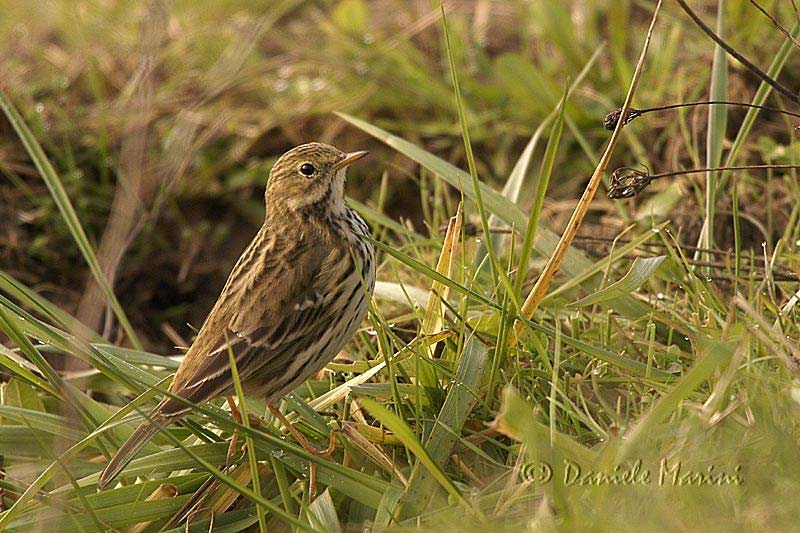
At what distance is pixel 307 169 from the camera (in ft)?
11.9

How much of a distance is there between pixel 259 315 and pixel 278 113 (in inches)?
119

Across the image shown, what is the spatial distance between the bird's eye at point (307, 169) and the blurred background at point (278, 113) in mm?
1363

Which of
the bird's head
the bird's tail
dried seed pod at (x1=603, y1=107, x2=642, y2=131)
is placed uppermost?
dried seed pod at (x1=603, y1=107, x2=642, y2=131)

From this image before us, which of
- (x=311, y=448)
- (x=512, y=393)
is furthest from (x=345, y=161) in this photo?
(x=512, y=393)

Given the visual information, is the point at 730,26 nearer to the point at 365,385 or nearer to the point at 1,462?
the point at 365,385

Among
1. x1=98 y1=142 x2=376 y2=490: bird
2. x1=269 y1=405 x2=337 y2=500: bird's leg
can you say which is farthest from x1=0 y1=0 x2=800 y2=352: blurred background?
x1=269 y1=405 x2=337 y2=500: bird's leg

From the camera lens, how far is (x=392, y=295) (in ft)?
12.5

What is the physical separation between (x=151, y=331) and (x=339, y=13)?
2237mm

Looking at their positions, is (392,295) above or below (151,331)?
above

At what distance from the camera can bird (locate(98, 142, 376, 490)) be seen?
3.05 meters

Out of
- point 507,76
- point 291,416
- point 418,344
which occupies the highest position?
point 507,76

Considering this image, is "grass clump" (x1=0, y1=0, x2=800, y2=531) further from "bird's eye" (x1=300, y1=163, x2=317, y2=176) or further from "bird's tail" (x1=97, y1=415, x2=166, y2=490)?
"bird's eye" (x1=300, y1=163, x2=317, y2=176)

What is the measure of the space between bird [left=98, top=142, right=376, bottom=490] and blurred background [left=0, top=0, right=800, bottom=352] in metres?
1.58

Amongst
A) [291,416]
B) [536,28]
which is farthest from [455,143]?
[291,416]
